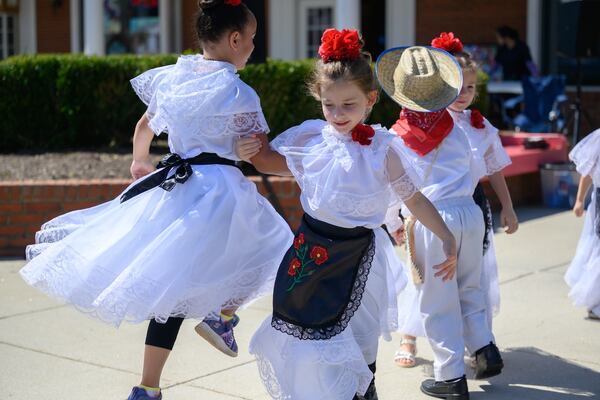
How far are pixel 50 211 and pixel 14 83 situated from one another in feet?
9.60

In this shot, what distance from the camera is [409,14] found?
677 inches

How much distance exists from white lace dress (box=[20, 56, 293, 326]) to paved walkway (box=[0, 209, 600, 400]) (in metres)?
0.78

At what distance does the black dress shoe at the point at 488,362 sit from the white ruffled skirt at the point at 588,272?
55.2 inches

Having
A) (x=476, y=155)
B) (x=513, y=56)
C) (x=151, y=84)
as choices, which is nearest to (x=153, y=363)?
(x=151, y=84)

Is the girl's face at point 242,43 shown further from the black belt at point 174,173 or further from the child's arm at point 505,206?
the child's arm at point 505,206

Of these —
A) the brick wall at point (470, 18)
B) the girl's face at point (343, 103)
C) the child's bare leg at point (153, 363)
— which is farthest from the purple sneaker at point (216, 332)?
the brick wall at point (470, 18)

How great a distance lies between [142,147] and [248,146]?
633mm

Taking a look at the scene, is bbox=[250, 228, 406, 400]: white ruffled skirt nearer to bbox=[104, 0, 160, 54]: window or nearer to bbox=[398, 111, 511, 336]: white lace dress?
bbox=[398, 111, 511, 336]: white lace dress

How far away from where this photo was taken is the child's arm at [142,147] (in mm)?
4309

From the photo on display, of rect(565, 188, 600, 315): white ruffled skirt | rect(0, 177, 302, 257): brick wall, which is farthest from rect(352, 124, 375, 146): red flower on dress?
rect(0, 177, 302, 257): brick wall

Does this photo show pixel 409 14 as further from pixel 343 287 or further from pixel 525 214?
pixel 343 287

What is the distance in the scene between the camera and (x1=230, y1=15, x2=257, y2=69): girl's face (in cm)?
408

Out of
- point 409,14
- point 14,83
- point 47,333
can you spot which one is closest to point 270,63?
point 14,83

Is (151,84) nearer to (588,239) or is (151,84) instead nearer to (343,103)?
(343,103)
